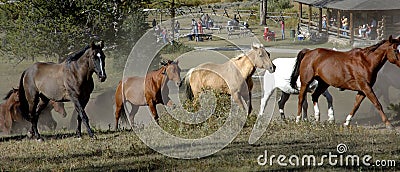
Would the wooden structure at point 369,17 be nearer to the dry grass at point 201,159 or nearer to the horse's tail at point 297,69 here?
the horse's tail at point 297,69

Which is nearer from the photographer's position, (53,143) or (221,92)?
(53,143)

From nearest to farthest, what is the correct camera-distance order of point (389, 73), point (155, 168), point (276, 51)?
point (155, 168), point (389, 73), point (276, 51)

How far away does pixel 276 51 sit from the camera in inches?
1312

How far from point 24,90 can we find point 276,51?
22.0 metres

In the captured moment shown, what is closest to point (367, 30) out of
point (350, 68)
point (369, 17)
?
point (369, 17)

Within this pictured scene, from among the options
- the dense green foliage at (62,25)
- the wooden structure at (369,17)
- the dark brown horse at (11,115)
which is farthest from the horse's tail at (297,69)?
the wooden structure at (369,17)

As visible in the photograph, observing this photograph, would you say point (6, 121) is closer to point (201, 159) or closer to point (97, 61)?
point (97, 61)

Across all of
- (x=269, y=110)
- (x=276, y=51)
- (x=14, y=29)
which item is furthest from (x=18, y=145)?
(x=276, y=51)

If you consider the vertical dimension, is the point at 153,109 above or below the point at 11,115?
above

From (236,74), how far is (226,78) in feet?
0.71

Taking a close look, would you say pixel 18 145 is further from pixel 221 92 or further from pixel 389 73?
pixel 389 73

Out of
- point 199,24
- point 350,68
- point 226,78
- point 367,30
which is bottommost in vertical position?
point 367,30

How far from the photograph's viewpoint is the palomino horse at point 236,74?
12664 mm

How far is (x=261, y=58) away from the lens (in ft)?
41.7
